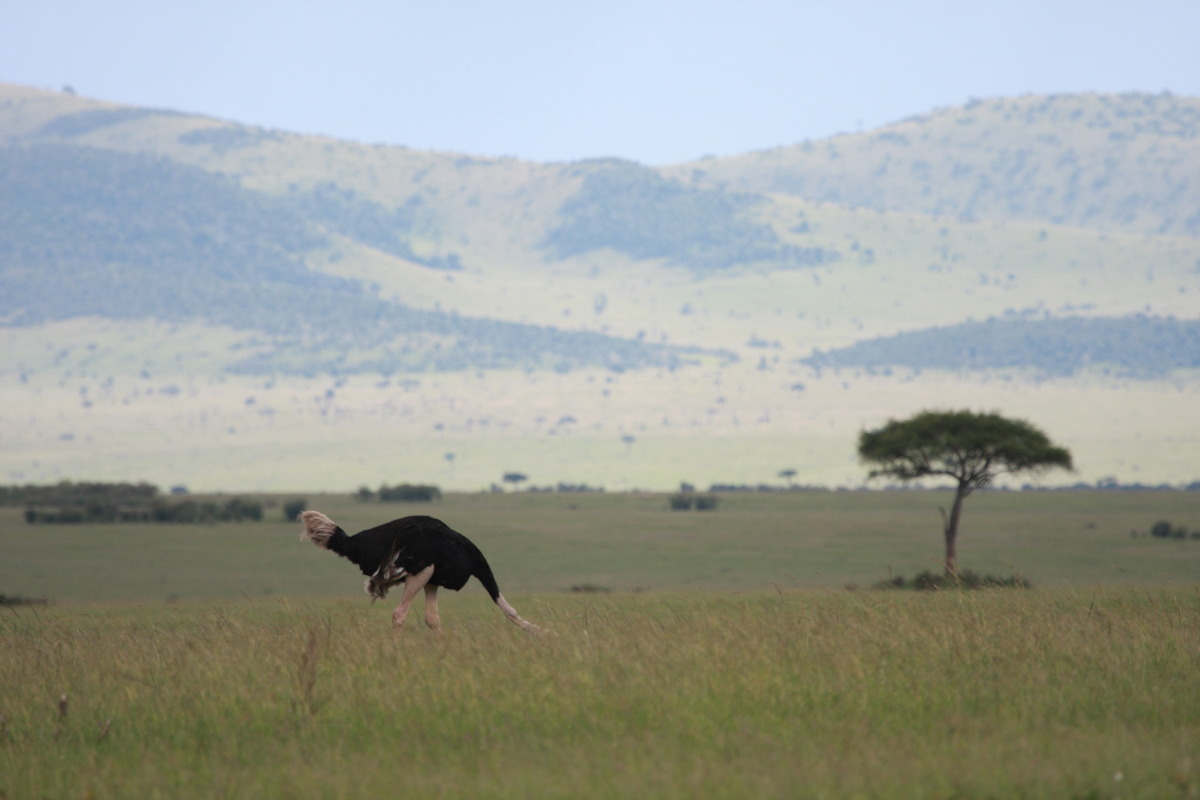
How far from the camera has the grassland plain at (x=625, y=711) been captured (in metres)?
A: 8.50

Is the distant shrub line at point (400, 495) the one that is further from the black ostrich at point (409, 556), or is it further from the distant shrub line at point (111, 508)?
the black ostrich at point (409, 556)

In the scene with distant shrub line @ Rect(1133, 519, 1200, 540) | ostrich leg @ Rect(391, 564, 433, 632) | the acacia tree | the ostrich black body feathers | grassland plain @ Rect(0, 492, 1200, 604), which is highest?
the acacia tree

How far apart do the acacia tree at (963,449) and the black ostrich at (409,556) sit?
2897cm

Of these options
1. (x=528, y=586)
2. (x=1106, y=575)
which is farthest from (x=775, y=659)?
(x=1106, y=575)

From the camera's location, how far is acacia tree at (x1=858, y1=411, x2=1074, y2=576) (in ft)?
131

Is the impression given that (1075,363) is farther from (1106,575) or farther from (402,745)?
(402,745)

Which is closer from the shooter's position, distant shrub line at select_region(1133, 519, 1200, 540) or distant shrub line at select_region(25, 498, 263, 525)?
distant shrub line at select_region(1133, 519, 1200, 540)

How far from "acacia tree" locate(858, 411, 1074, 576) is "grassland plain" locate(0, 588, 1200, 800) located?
26548 mm

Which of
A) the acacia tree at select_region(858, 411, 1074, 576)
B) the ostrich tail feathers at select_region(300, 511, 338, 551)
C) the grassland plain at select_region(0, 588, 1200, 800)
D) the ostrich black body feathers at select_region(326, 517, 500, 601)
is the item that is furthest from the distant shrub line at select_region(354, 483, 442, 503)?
the ostrich black body feathers at select_region(326, 517, 500, 601)

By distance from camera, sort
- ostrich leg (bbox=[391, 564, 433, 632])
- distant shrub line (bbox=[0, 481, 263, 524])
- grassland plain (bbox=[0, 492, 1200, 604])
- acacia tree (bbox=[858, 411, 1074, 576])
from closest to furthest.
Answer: ostrich leg (bbox=[391, 564, 433, 632]) → acacia tree (bbox=[858, 411, 1074, 576]) → grassland plain (bbox=[0, 492, 1200, 604]) → distant shrub line (bbox=[0, 481, 263, 524])

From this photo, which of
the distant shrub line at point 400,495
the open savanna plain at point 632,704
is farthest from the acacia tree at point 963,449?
the distant shrub line at point 400,495

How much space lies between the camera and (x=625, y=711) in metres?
10.1

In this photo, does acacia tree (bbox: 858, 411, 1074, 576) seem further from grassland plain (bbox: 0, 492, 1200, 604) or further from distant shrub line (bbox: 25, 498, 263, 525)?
distant shrub line (bbox: 25, 498, 263, 525)

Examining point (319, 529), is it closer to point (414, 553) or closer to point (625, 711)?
point (414, 553)
